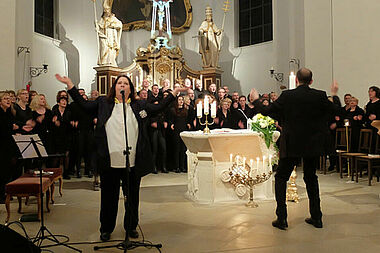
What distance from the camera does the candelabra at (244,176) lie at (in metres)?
6.07

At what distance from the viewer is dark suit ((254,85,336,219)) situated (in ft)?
15.4

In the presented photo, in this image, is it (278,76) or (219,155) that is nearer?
(219,155)

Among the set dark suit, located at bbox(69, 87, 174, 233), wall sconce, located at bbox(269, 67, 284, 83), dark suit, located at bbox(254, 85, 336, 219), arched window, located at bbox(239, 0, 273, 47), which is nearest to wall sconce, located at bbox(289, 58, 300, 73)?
wall sconce, located at bbox(269, 67, 284, 83)

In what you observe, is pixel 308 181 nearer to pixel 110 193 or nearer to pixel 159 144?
pixel 110 193

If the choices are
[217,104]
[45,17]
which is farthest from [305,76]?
[45,17]

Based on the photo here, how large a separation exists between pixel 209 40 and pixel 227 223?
37.3 ft

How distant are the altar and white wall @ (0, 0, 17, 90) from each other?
21.5 ft

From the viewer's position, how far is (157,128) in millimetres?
9695

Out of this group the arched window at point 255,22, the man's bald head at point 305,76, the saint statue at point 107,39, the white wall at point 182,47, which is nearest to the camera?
the man's bald head at point 305,76

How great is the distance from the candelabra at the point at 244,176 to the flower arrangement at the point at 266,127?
34cm

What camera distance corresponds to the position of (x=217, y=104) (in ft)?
36.9

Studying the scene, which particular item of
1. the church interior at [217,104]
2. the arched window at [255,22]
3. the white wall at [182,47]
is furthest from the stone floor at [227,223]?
the arched window at [255,22]

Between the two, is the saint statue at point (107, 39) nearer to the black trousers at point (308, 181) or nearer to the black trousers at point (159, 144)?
the black trousers at point (159, 144)

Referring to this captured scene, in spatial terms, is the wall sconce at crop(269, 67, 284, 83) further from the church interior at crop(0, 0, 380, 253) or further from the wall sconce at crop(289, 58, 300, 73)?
the wall sconce at crop(289, 58, 300, 73)
